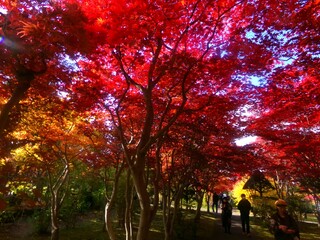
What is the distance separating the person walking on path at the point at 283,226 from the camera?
553 centimetres

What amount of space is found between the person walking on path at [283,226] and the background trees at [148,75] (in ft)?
8.35

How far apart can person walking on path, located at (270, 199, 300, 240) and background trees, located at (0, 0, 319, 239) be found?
2546mm

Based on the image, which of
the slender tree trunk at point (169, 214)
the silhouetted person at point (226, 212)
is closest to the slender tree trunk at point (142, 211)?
the slender tree trunk at point (169, 214)

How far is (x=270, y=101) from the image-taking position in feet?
31.0

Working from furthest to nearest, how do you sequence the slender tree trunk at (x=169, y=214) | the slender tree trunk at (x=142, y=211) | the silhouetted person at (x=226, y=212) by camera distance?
the silhouetted person at (x=226, y=212)
the slender tree trunk at (x=169, y=214)
the slender tree trunk at (x=142, y=211)

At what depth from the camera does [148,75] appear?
6625 millimetres

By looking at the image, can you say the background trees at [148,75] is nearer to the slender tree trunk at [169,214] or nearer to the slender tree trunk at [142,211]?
the slender tree trunk at [142,211]

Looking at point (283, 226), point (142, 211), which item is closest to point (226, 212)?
point (283, 226)

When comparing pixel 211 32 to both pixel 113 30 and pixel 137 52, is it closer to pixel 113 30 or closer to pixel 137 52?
pixel 137 52

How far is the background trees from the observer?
240 inches

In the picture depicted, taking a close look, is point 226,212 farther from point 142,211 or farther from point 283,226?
point 142,211

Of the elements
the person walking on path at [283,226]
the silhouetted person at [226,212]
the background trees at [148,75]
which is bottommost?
the person walking on path at [283,226]

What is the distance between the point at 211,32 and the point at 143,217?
4.51 metres

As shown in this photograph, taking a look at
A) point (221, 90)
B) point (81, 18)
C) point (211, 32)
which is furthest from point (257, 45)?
point (81, 18)
